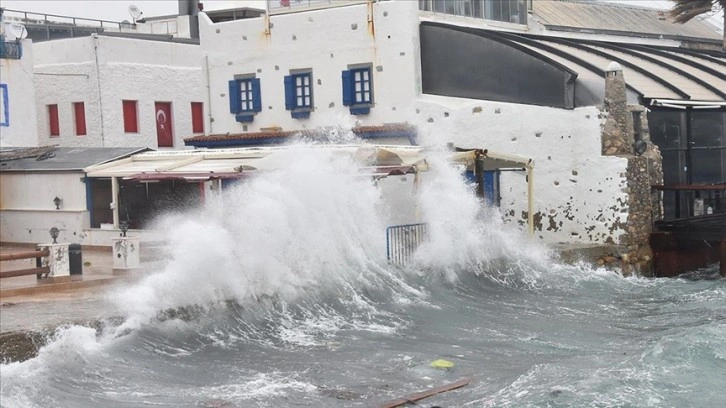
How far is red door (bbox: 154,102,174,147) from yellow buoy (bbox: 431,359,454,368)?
64.2 ft

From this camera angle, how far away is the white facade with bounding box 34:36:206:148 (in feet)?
102

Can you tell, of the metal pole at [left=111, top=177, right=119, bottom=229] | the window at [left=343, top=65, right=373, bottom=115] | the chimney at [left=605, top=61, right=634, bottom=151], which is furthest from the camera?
the window at [left=343, top=65, right=373, bottom=115]

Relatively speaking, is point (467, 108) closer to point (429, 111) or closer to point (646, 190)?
point (429, 111)

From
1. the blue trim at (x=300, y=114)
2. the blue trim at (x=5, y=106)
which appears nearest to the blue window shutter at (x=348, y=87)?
the blue trim at (x=300, y=114)

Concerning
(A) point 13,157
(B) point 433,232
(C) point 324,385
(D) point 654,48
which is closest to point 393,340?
(C) point 324,385

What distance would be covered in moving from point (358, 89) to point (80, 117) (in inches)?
350

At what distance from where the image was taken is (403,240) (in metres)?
21.6

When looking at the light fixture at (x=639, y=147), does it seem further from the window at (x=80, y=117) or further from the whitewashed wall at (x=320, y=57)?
the window at (x=80, y=117)

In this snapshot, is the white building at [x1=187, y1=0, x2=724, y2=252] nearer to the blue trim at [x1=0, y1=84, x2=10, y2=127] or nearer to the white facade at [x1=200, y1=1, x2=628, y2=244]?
the white facade at [x1=200, y1=1, x2=628, y2=244]

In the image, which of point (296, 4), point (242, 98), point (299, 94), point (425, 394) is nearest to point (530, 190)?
point (299, 94)

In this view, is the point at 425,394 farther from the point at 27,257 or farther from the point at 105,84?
Answer: the point at 105,84

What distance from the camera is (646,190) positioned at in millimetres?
24844

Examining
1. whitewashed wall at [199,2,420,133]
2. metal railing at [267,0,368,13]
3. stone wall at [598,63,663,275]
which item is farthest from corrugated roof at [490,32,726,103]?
metal railing at [267,0,368,13]

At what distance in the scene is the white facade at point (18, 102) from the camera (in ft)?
91.6
